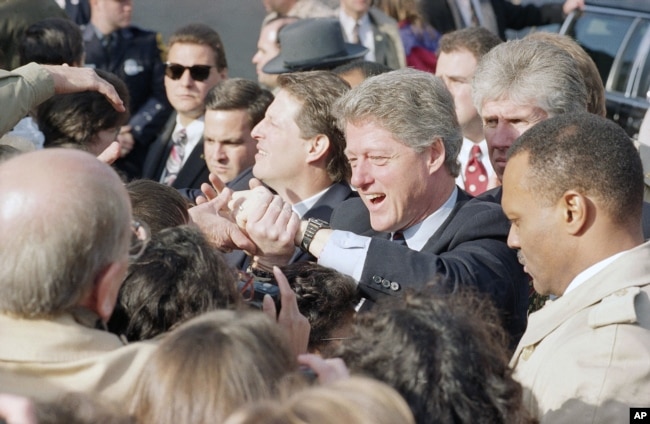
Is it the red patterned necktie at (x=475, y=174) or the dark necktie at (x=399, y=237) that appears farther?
the red patterned necktie at (x=475, y=174)

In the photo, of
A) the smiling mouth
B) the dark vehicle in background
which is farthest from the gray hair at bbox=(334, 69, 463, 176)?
the dark vehicle in background

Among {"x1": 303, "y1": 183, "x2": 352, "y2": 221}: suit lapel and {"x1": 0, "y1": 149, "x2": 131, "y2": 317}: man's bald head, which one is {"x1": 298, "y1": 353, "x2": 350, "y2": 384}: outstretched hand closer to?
{"x1": 0, "y1": 149, "x2": 131, "y2": 317}: man's bald head

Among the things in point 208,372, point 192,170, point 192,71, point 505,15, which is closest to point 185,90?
point 192,71

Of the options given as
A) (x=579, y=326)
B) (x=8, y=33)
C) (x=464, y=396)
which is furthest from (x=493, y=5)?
(x=464, y=396)

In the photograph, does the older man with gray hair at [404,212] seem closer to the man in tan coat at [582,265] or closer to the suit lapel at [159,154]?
the man in tan coat at [582,265]

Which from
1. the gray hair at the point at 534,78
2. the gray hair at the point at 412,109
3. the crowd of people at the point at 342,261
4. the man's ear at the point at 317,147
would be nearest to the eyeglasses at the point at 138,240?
the crowd of people at the point at 342,261

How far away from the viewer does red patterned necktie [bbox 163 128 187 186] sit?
633 centimetres

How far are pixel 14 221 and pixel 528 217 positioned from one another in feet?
4.94

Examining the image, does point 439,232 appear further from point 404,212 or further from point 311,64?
point 311,64

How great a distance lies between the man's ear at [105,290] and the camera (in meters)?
2.16

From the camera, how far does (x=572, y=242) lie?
284cm

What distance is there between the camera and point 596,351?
2.56 m

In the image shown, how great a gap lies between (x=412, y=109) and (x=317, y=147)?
0.82 m

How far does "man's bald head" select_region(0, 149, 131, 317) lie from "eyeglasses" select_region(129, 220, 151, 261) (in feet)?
0.79
